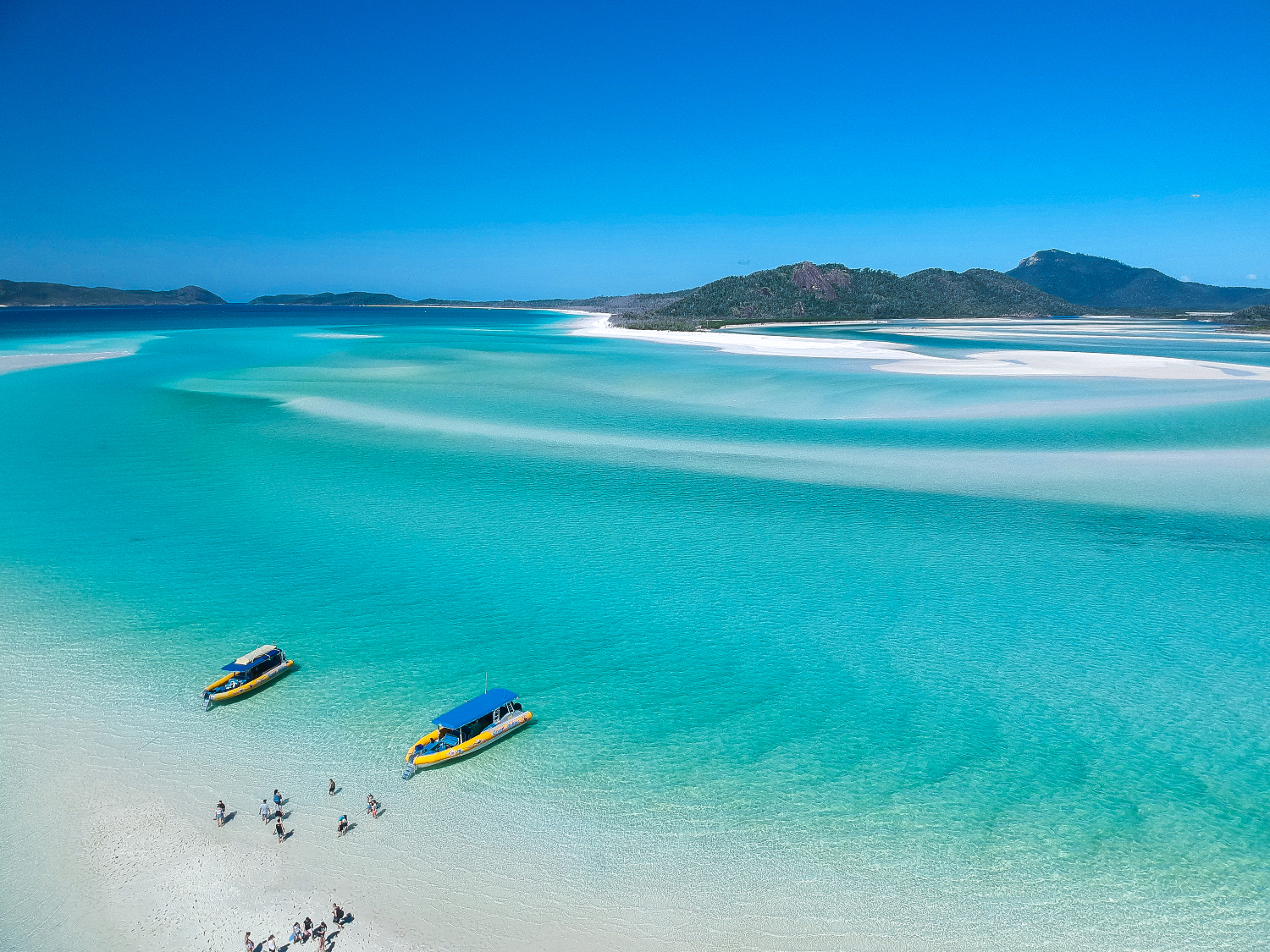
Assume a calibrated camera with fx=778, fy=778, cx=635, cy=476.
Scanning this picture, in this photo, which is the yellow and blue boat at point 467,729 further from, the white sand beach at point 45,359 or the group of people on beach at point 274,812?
the white sand beach at point 45,359

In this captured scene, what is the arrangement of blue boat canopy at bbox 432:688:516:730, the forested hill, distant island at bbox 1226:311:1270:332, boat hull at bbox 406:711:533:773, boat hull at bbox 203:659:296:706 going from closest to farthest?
boat hull at bbox 406:711:533:773 → blue boat canopy at bbox 432:688:516:730 → boat hull at bbox 203:659:296:706 → distant island at bbox 1226:311:1270:332 → the forested hill

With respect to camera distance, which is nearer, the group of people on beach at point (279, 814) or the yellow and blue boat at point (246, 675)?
the group of people on beach at point (279, 814)

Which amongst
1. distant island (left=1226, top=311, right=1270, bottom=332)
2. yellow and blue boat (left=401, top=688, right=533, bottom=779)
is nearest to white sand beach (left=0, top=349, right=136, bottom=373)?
yellow and blue boat (left=401, top=688, right=533, bottom=779)

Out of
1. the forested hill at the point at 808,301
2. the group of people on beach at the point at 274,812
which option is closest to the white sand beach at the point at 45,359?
the group of people on beach at the point at 274,812

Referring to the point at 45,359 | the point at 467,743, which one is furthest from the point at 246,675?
the point at 45,359

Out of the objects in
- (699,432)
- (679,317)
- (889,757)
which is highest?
(679,317)

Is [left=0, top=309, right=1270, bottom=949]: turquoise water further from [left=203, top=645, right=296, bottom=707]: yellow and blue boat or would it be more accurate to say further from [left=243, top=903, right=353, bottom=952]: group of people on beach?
[left=243, top=903, right=353, bottom=952]: group of people on beach

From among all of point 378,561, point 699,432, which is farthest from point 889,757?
point 699,432

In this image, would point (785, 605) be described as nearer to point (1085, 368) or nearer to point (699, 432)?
point (699, 432)
